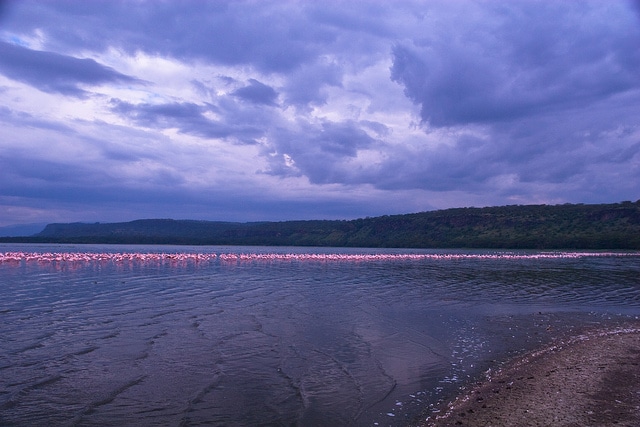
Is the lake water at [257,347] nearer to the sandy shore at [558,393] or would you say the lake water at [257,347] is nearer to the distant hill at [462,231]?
the sandy shore at [558,393]

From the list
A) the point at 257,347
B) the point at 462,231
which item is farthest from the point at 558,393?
the point at 462,231

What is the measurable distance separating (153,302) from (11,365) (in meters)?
10.1

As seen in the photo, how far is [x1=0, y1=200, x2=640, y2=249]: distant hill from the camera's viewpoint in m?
99.4

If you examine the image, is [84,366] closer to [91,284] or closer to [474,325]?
[474,325]

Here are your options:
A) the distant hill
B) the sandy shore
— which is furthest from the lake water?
the distant hill

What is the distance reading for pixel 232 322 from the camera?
1630 centimetres

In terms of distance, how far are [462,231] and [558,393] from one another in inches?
4620

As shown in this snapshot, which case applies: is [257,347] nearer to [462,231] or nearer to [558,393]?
[558,393]

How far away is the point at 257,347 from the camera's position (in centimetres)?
1280

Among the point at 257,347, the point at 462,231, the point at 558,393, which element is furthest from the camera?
the point at 462,231

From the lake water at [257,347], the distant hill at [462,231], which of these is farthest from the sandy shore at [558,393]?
the distant hill at [462,231]

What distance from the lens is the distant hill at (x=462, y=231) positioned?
9938 cm

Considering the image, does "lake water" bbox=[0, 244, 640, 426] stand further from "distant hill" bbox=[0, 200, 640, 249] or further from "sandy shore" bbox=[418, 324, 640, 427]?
"distant hill" bbox=[0, 200, 640, 249]

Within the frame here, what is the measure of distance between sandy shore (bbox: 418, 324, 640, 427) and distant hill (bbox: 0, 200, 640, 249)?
3625 inches
